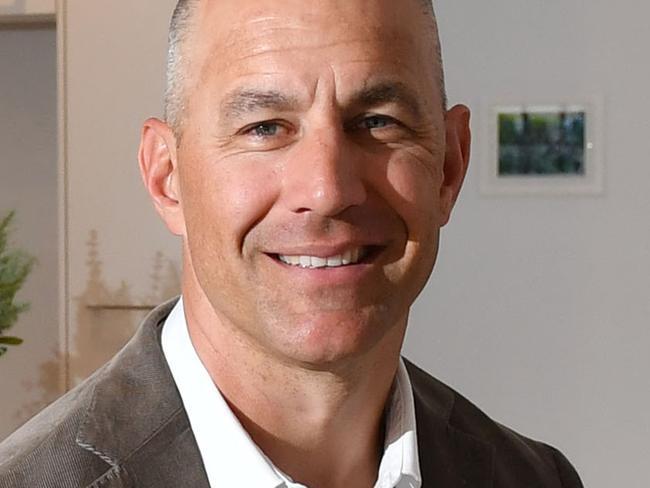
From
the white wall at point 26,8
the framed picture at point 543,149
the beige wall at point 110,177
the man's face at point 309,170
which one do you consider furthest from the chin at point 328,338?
the framed picture at point 543,149

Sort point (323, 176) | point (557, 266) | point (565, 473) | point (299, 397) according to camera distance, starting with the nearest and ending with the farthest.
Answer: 1. point (323, 176)
2. point (299, 397)
3. point (565, 473)
4. point (557, 266)

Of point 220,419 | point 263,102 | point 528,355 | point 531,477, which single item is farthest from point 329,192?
point 528,355

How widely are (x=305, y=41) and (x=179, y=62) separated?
15 cm

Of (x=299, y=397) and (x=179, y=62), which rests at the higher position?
(x=179, y=62)

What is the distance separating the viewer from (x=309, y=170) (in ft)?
2.99

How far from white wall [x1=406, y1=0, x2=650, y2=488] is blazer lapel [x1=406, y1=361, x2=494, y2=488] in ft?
4.99

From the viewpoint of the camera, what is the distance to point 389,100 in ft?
3.15

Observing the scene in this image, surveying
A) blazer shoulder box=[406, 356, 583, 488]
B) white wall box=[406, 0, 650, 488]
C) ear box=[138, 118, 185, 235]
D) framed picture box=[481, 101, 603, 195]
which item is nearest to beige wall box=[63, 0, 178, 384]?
white wall box=[406, 0, 650, 488]

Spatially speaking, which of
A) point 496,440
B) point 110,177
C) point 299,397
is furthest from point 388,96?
point 110,177

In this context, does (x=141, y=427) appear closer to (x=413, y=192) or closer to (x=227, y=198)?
(x=227, y=198)

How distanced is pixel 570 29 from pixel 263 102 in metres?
1.99

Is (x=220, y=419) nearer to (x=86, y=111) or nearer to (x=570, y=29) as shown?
(x=86, y=111)

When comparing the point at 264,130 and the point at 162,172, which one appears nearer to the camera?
the point at 264,130

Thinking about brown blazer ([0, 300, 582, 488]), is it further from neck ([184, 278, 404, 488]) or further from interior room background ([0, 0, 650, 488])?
interior room background ([0, 0, 650, 488])
